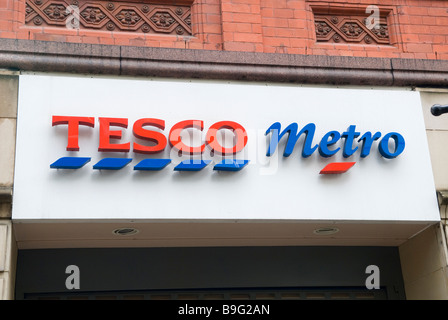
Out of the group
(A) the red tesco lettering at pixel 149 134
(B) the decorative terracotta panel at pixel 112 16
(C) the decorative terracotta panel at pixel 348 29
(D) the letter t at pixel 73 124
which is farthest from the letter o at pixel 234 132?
(C) the decorative terracotta panel at pixel 348 29

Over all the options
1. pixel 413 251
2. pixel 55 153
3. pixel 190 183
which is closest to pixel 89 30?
pixel 55 153

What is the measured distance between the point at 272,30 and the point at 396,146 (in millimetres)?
2347

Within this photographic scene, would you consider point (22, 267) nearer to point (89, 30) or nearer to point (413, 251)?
point (89, 30)

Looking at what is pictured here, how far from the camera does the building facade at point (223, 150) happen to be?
27.9 ft

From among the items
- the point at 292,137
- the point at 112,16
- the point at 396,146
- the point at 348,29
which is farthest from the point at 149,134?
the point at 348,29

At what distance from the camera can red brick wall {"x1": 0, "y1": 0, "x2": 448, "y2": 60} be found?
9359mm

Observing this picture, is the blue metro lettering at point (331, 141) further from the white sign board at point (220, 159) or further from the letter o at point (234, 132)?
the letter o at point (234, 132)

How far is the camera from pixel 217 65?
9.30 meters

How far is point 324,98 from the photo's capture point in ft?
31.1

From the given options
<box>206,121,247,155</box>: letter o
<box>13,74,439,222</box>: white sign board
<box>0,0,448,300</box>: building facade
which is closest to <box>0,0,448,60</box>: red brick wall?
<box>0,0,448,300</box>: building facade

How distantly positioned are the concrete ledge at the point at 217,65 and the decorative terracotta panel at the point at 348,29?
62 cm

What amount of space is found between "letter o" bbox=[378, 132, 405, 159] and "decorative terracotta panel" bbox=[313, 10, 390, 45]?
5.51ft

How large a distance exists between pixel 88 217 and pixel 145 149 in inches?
41.8

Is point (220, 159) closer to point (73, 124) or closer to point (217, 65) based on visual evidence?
point (217, 65)
